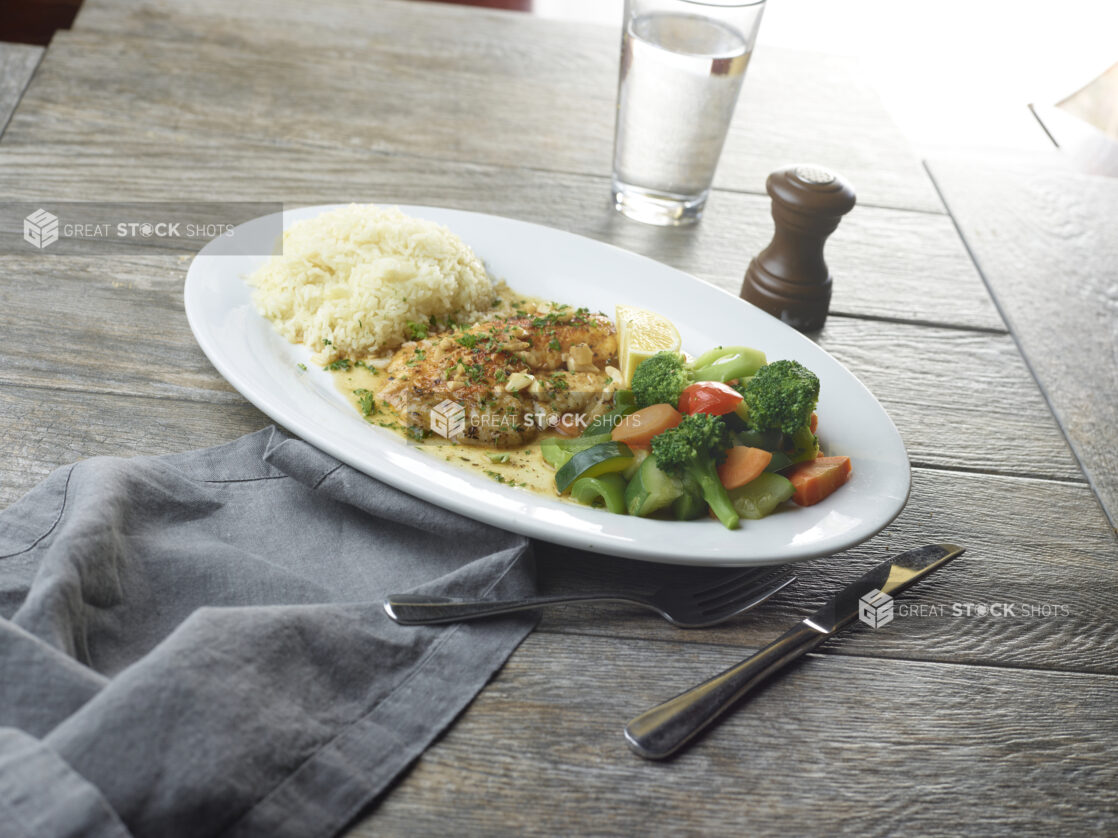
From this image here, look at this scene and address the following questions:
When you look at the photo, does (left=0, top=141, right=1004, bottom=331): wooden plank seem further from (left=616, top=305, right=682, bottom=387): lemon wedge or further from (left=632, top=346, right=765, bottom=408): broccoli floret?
(left=632, top=346, right=765, bottom=408): broccoli floret

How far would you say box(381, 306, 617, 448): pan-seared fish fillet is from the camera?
1.71 m

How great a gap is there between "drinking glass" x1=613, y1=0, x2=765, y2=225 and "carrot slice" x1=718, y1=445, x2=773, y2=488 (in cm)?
115

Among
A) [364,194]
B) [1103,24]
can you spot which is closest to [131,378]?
[364,194]

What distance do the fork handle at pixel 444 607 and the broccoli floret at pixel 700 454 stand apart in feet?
0.92

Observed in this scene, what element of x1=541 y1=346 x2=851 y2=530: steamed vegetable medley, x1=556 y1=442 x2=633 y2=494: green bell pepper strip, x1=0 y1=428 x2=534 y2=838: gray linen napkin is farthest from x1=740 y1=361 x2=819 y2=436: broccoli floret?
x1=0 y1=428 x2=534 y2=838: gray linen napkin

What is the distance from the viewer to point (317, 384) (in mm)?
1821

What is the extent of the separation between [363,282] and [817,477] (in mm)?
1013

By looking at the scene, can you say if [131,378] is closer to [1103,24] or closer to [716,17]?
[716,17]

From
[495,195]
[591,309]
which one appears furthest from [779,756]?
[495,195]

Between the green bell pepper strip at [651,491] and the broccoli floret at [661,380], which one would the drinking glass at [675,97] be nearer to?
the broccoli floret at [661,380]

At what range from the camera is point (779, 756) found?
1.21 meters

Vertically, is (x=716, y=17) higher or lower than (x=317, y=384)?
higher

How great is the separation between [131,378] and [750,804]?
137 cm

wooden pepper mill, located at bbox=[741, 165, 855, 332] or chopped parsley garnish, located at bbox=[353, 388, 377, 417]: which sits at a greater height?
wooden pepper mill, located at bbox=[741, 165, 855, 332]
